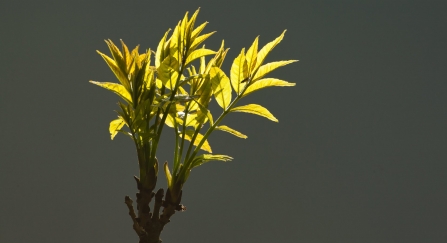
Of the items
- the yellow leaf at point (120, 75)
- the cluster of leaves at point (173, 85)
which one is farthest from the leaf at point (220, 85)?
the yellow leaf at point (120, 75)

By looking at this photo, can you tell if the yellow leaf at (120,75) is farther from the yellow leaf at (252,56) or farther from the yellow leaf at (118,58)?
the yellow leaf at (252,56)

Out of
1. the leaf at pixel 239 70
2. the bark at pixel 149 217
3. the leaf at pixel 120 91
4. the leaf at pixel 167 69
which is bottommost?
the bark at pixel 149 217

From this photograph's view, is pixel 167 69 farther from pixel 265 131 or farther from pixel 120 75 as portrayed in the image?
pixel 265 131

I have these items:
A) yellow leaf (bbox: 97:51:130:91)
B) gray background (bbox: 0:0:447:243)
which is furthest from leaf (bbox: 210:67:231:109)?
gray background (bbox: 0:0:447:243)

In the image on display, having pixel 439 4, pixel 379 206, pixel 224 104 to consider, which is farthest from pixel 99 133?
pixel 439 4

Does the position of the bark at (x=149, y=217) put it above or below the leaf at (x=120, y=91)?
below

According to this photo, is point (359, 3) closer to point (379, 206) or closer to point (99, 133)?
point (379, 206)
